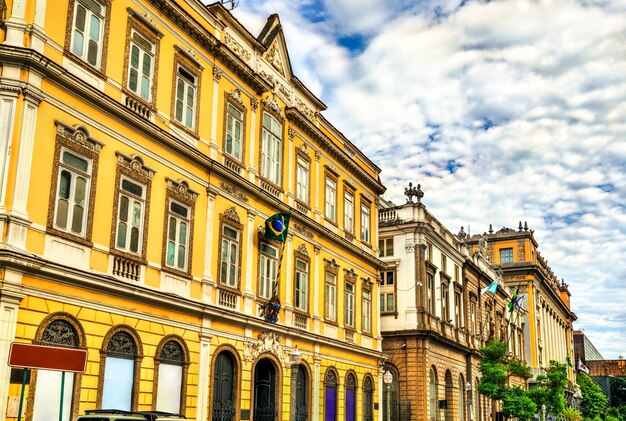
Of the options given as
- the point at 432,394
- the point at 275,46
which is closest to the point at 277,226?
the point at 275,46

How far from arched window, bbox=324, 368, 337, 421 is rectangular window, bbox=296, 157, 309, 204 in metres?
7.74

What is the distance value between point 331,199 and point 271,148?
6042 millimetres

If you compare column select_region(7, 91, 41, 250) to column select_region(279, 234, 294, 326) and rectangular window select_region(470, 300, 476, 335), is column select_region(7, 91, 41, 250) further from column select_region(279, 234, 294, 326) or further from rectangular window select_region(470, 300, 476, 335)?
rectangular window select_region(470, 300, 476, 335)

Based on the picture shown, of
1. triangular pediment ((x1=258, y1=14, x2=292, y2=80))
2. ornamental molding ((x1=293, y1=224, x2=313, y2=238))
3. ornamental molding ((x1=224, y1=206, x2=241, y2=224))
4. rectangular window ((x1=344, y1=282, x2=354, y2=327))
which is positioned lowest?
rectangular window ((x1=344, y1=282, x2=354, y2=327))

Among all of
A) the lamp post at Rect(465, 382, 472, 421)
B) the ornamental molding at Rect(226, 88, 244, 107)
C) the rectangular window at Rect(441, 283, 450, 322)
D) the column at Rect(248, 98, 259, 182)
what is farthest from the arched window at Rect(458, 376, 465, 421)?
the ornamental molding at Rect(226, 88, 244, 107)

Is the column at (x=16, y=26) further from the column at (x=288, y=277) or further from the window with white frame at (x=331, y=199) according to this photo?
the window with white frame at (x=331, y=199)

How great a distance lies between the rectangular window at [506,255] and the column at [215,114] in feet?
205

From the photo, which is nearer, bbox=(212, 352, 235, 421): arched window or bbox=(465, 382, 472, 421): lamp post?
bbox=(212, 352, 235, 421): arched window

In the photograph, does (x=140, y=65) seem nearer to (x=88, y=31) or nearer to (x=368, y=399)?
(x=88, y=31)

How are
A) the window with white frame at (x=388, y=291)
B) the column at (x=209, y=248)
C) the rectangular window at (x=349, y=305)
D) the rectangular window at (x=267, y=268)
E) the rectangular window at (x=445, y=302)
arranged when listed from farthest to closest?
1. the rectangular window at (x=445, y=302)
2. the window with white frame at (x=388, y=291)
3. the rectangular window at (x=349, y=305)
4. the rectangular window at (x=267, y=268)
5. the column at (x=209, y=248)

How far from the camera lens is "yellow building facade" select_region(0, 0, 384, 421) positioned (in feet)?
57.4

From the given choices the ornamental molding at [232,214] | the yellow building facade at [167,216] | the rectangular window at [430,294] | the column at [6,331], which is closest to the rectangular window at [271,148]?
the yellow building facade at [167,216]

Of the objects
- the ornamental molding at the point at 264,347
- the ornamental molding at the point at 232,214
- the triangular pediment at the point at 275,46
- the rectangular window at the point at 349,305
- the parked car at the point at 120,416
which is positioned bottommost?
the parked car at the point at 120,416

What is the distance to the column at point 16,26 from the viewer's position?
17531 millimetres
